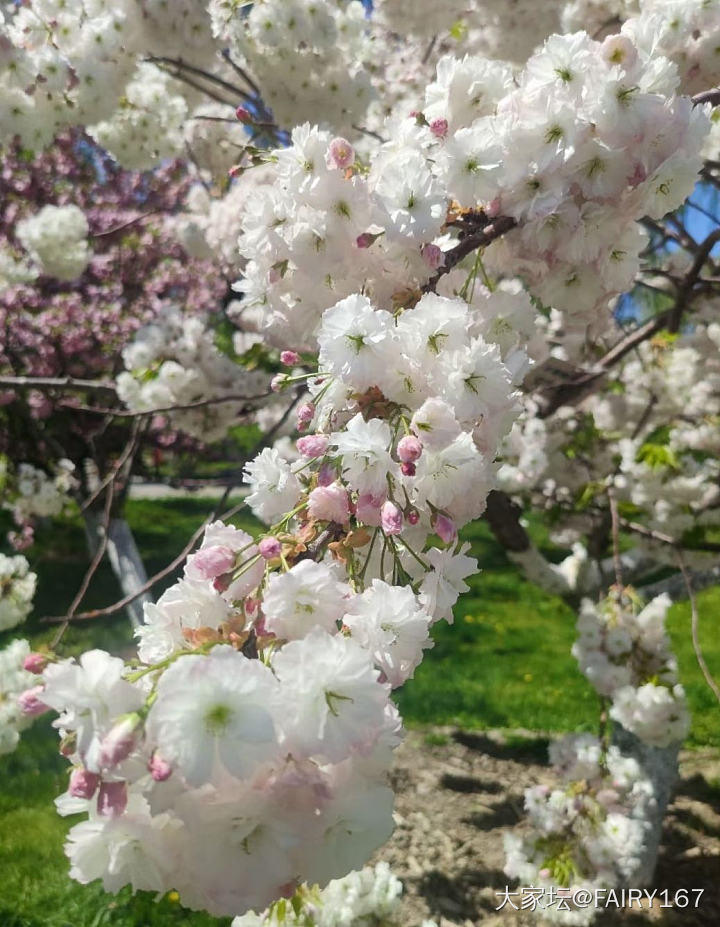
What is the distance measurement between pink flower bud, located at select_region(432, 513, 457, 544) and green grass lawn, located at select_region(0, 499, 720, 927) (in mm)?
2683

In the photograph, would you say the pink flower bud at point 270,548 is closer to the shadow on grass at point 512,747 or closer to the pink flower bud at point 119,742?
the pink flower bud at point 119,742

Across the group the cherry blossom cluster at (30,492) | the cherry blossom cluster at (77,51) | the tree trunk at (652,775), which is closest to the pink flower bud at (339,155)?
the cherry blossom cluster at (77,51)

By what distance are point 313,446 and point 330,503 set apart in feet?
0.28

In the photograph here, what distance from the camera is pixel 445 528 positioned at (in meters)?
1.00

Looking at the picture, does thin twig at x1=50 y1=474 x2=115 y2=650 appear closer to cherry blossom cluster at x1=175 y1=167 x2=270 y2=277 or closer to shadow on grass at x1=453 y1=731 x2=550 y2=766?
cherry blossom cluster at x1=175 y1=167 x2=270 y2=277

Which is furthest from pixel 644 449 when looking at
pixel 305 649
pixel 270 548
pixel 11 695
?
pixel 305 649

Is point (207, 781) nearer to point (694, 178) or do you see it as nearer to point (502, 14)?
point (694, 178)

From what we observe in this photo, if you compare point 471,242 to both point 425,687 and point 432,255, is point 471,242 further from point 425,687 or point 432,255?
point 425,687

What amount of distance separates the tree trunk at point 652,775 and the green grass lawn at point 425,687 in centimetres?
69

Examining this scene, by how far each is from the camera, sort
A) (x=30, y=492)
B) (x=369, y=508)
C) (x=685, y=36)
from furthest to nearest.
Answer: (x=30, y=492), (x=685, y=36), (x=369, y=508)

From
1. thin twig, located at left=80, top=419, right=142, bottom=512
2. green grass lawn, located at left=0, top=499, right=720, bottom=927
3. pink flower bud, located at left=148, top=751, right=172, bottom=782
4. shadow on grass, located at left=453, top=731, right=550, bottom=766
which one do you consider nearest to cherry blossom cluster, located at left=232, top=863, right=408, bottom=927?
green grass lawn, located at left=0, top=499, right=720, bottom=927

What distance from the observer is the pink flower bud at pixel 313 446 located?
0.96 m

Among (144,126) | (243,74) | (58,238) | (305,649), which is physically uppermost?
(58,238)

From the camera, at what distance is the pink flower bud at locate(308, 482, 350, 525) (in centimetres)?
93
